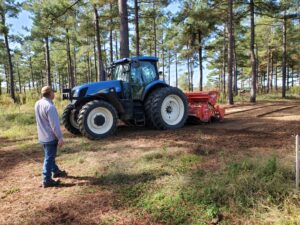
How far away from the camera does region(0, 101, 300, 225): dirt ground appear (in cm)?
377

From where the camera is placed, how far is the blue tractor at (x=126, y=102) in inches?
310

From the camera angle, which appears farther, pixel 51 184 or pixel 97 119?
pixel 97 119

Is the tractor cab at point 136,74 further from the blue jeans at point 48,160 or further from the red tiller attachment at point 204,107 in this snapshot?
the blue jeans at point 48,160

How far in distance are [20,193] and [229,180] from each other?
3265 millimetres

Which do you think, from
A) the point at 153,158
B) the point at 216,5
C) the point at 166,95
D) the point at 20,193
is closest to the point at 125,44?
the point at 166,95

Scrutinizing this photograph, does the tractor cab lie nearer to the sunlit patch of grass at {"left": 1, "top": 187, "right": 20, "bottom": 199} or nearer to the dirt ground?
the dirt ground

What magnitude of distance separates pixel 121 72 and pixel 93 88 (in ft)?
4.24

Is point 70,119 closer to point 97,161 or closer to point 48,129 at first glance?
point 97,161

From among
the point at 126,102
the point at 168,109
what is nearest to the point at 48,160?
the point at 126,102

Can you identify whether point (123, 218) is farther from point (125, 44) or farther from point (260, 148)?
point (125, 44)

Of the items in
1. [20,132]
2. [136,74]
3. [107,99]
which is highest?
[136,74]

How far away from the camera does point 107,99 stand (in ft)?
27.4

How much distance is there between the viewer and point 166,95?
8781 millimetres

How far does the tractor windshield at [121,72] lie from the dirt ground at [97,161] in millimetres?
1725
